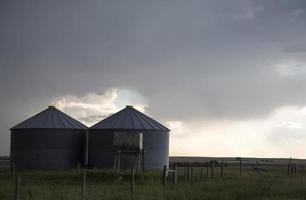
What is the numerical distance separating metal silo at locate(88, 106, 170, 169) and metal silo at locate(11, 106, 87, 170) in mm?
1392

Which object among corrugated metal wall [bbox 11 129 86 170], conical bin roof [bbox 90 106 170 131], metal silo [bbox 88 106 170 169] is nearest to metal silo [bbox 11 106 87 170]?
corrugated metal wall [bbox 11 129 86 170]

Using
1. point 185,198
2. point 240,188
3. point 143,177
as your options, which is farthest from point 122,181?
point 185,198

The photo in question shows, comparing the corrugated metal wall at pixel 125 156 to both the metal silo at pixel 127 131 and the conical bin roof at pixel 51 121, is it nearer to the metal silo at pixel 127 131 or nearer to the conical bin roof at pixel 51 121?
the metal silo at pixel 127 131

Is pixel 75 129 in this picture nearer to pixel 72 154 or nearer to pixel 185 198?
pixel 72 154

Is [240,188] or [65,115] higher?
[65,115]

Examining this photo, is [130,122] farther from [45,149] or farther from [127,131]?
[45,149]

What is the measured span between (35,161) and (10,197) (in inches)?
1086

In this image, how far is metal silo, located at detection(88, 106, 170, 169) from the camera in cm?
5166

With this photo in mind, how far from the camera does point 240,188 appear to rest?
30297 mm

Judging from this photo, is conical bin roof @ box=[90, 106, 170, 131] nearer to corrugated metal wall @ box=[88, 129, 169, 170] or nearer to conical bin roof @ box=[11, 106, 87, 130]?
corrugated metal wall @ box=[88, 129, 169, 170]

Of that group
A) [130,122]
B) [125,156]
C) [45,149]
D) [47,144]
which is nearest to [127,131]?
[130,122]

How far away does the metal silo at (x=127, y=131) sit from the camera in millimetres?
51656

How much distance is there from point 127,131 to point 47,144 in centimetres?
713

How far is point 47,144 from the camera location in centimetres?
5231
